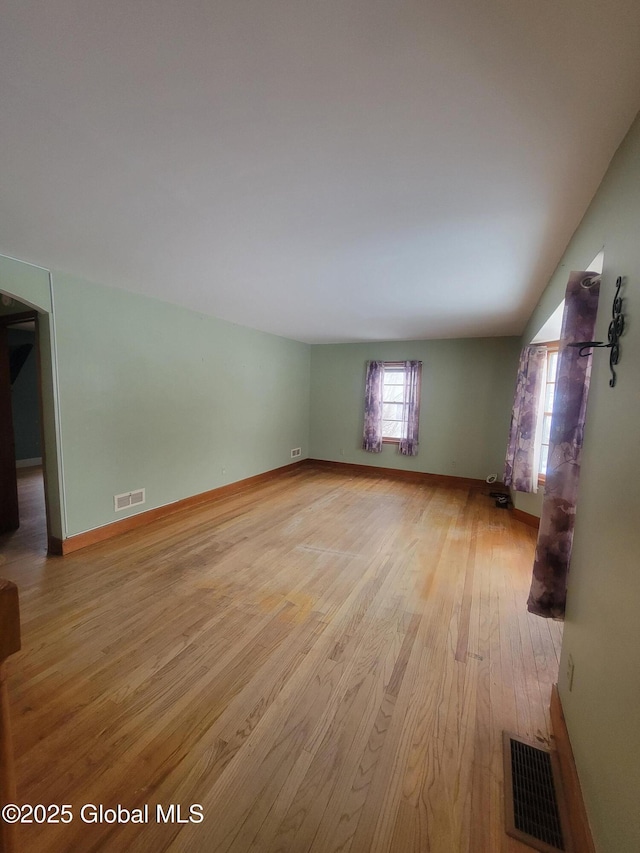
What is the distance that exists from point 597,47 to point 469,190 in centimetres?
63

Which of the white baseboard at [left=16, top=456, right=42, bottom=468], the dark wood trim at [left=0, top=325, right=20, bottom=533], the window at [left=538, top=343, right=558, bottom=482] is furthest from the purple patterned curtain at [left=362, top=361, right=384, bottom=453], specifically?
the white baseboard at [left=16, top=456, right=42, bottom=468]

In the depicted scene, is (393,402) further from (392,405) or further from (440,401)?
(440,401)

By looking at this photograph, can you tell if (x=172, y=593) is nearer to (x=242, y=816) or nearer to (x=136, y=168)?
(x=242, y=816)

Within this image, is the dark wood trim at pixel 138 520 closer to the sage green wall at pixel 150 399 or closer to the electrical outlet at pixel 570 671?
the sage green wall at pixel 150 399

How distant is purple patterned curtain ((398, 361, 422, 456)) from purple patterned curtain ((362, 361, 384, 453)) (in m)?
0.43

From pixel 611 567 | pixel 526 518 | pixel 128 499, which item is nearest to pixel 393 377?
pixel 526 518

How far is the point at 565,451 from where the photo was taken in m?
1.52

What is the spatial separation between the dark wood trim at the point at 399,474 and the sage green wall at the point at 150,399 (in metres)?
1.52

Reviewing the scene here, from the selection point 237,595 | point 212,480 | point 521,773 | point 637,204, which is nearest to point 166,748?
point 237,595

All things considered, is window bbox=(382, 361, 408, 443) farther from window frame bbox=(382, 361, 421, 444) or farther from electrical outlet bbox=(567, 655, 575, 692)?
electrical outlet bbox=(567, 655, 575, 692)

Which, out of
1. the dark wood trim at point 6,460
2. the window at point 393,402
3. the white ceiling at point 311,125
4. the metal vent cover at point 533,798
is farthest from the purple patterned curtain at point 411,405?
the dark wood trim at point 6,460

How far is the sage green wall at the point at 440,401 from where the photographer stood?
5.21 meters

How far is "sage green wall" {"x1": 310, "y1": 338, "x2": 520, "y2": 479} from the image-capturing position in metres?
5.21

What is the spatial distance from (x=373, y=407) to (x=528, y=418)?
260 cm
